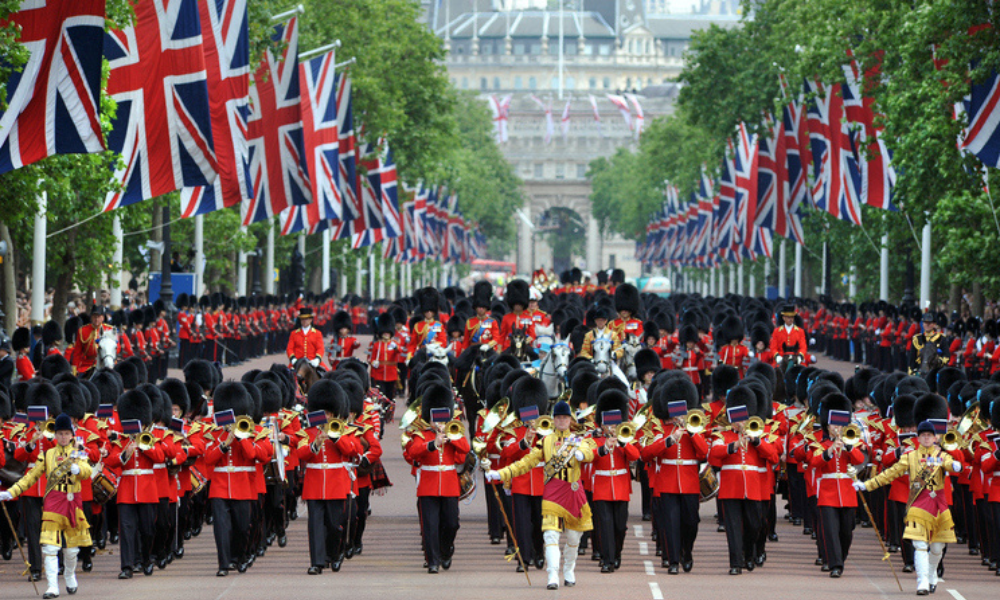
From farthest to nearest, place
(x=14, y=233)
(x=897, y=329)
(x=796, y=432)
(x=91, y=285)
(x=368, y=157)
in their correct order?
1. (x=368, y=157)
2. (x=897, y=329)
3. (x=91, y=285)
4. (x=14, y=233)
5. (x=796, y=432)

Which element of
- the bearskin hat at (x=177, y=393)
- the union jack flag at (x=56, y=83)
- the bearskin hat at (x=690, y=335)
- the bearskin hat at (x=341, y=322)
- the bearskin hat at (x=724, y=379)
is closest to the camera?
the bearskin hat at (x=177, y=393)

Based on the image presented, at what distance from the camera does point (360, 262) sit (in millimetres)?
66625

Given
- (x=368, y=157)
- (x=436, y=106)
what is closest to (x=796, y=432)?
(x=368, y=157)

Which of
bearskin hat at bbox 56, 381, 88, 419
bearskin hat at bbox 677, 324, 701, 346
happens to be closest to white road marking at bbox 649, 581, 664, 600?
bearskin hat at bbox 56, 381, 88, 419

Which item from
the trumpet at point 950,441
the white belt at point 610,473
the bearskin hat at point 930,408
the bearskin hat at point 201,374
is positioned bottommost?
the white belt at point 610,473

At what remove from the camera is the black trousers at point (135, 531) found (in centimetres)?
1352

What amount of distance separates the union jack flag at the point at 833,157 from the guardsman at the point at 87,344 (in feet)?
51.8

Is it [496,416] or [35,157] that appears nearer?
[496,416]

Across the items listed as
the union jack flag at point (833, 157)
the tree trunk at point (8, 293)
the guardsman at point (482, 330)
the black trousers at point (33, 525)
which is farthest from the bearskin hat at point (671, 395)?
the union jack flag at point (833, 157)

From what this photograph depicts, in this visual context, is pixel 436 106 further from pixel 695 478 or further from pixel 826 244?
pixel 695 478

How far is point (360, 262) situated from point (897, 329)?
3240 centimetres

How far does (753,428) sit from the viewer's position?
13.8m

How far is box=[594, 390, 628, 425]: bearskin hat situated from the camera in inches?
532

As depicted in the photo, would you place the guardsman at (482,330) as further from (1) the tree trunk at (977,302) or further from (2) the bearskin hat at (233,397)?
(1) the tree trunk at (977,302)
